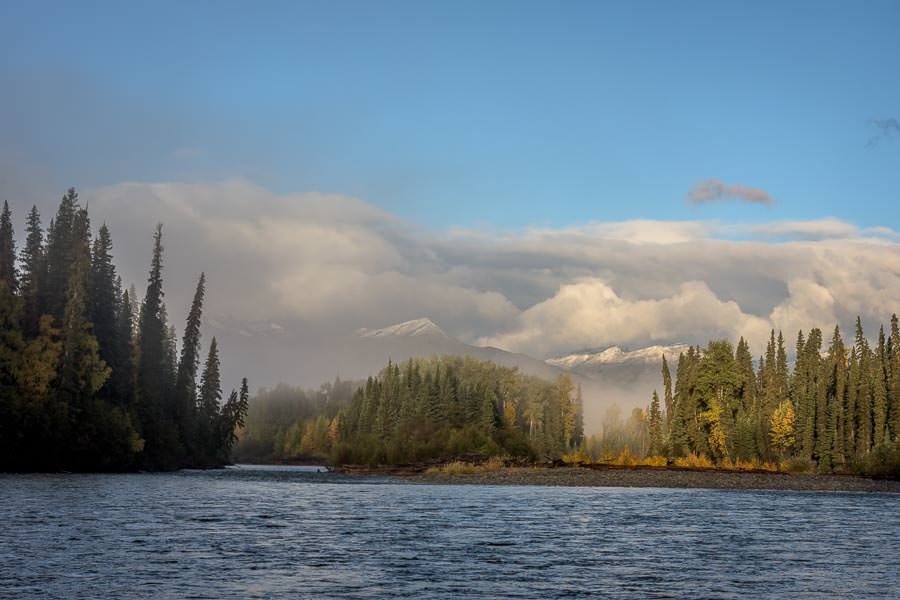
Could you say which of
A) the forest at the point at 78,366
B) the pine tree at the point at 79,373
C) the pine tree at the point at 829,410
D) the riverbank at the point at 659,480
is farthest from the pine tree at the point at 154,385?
the pine tree at the point at 829,410

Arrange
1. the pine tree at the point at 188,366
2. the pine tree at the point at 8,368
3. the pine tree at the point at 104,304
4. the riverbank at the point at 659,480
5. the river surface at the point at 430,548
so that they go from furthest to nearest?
the pine tree at the point at 188,366 < the pine tree at the point at 104,304 < the riverbank at the point at 659,480 < the pine tree at the point at 8,368 < the river surface at the point at 430,548

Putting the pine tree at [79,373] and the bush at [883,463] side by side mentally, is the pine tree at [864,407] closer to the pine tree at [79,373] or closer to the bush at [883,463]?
the bush at [883,463]

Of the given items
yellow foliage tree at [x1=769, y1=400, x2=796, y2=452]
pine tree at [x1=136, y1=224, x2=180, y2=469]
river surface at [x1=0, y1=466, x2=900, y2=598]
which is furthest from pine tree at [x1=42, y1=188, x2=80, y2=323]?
yellow foliage tree at [x1=769, y1=400, x2=796, y2=452]

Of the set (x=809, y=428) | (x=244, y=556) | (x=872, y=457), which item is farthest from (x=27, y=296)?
(x=809, y=428)

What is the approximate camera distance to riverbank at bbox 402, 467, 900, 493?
314 feet

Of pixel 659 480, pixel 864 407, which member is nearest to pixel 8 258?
pixel 659 480

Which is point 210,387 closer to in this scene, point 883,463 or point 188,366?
point 188,366

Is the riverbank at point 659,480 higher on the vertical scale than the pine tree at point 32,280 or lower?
lower

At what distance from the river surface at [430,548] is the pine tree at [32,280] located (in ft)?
142

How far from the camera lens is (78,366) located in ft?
327

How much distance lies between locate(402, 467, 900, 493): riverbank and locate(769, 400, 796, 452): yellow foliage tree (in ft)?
147

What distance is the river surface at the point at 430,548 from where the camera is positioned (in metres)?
26.4

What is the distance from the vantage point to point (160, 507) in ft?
176

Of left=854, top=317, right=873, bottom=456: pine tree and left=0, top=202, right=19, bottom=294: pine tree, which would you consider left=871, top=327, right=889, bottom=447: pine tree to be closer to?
left=854, top=317, right=873, bottom=456: pine tree
